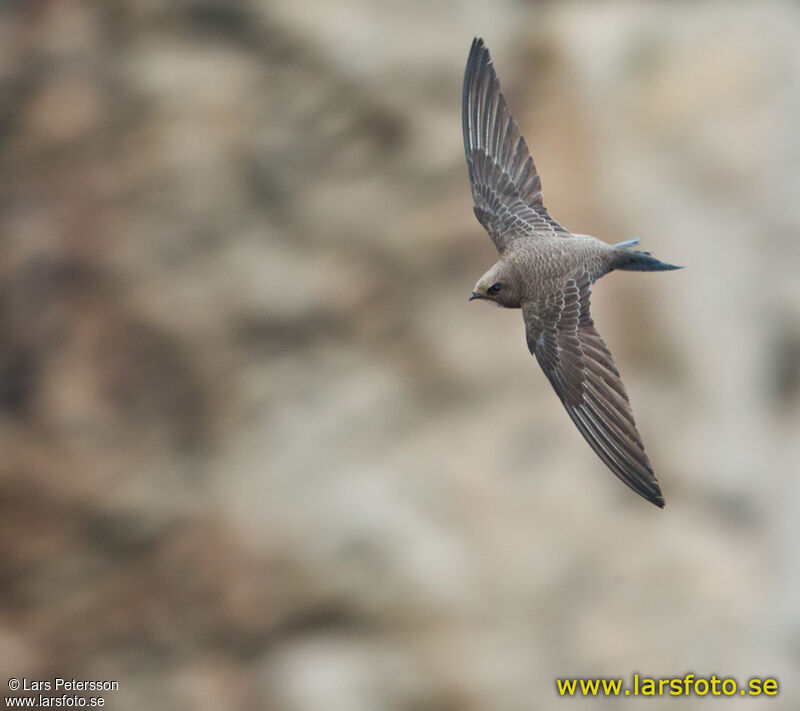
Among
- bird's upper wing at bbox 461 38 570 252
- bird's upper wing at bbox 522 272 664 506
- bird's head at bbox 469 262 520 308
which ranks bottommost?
bird's upper wing at bbox 522 272 664 506

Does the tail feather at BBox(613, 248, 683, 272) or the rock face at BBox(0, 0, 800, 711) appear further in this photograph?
the rock face at BBox(0, 0, 800, 711)

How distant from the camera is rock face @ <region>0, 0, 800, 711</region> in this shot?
2502 mm

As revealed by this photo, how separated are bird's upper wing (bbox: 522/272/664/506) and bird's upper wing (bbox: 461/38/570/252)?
14 centimetres

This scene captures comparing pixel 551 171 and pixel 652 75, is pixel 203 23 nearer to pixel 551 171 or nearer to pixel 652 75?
pixel 551 171

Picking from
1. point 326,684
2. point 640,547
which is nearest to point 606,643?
point 640,547

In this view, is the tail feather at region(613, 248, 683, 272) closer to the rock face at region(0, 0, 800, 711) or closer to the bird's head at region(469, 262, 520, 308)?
the bird's head at region(469, 262, 520, 308)

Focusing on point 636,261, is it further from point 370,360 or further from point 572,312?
point 370,360

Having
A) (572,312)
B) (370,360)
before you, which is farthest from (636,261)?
(370,360)

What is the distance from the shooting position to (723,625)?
246 centimetres

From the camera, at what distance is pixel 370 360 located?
2.66m

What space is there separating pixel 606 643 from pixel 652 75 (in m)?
1.51

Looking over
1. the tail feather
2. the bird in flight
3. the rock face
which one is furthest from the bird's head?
the rock face

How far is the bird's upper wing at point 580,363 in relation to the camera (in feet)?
3.35

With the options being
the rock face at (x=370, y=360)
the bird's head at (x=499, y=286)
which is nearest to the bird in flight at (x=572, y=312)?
the bird's head at (x=499, y=286)
